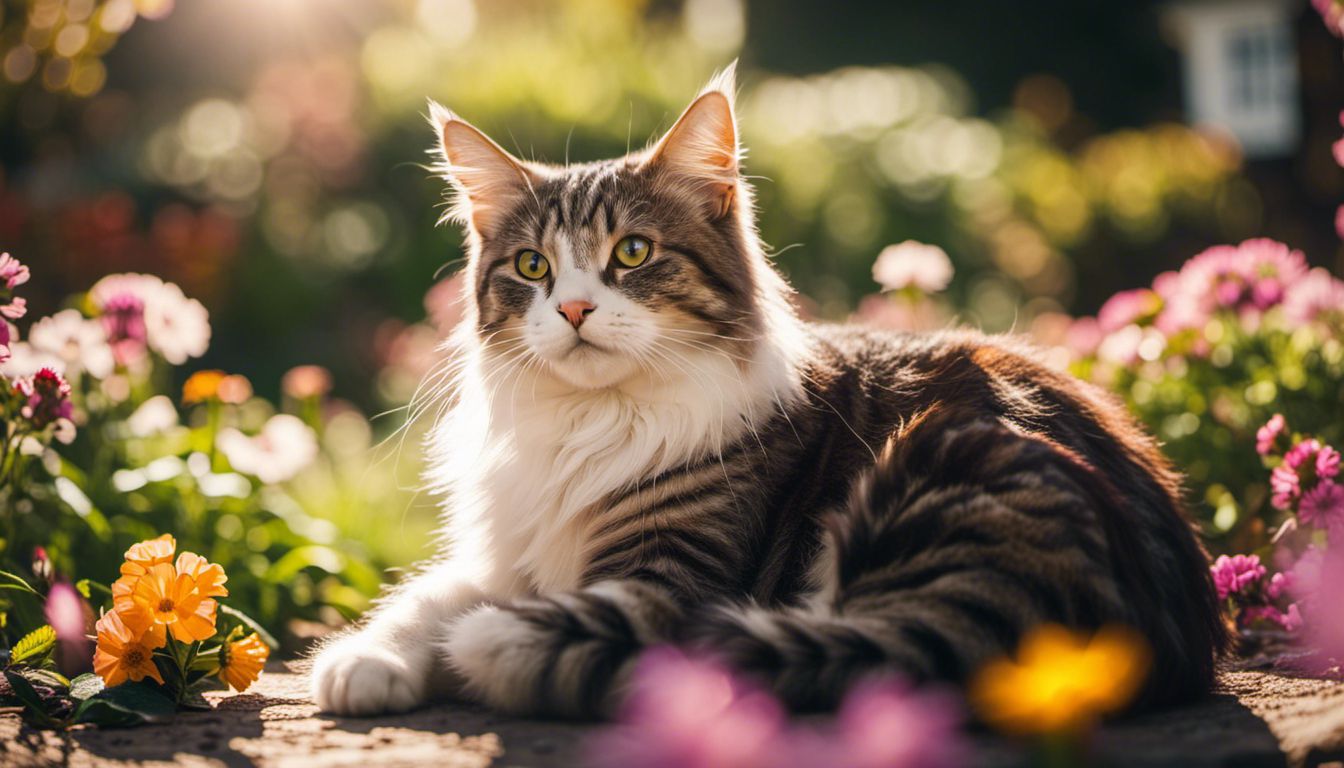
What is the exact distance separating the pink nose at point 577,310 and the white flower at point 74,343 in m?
1.48

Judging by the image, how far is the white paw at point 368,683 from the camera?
2035 mm

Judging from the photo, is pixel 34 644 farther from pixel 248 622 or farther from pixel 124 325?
pixel 124 325

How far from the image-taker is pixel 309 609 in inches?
130

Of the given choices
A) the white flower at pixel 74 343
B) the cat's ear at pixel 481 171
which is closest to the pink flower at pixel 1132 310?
the cat's ear at pixel 481 171

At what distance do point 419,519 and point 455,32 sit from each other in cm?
521

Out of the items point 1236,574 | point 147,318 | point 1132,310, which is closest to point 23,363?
point 147,318

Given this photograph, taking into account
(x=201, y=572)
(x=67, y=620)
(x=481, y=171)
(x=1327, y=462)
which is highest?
(x=481, y=171)

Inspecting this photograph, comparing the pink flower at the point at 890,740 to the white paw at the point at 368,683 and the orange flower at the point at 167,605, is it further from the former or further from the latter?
the orange flower at the point at 167,605

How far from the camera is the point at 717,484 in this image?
7.66 feet

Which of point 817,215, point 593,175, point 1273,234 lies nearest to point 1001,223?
point 817,215

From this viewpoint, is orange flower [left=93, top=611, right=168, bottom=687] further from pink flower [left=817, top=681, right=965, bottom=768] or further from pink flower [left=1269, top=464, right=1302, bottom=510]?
pink flower [left=1269, top=464, right=1302, bottom=510]

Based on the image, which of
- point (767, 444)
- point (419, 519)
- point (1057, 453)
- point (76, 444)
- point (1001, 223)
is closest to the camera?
point (1057, 453)

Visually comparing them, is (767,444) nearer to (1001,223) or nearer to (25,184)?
(1001,223)

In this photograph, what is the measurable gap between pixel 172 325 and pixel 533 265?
4.47 ft
